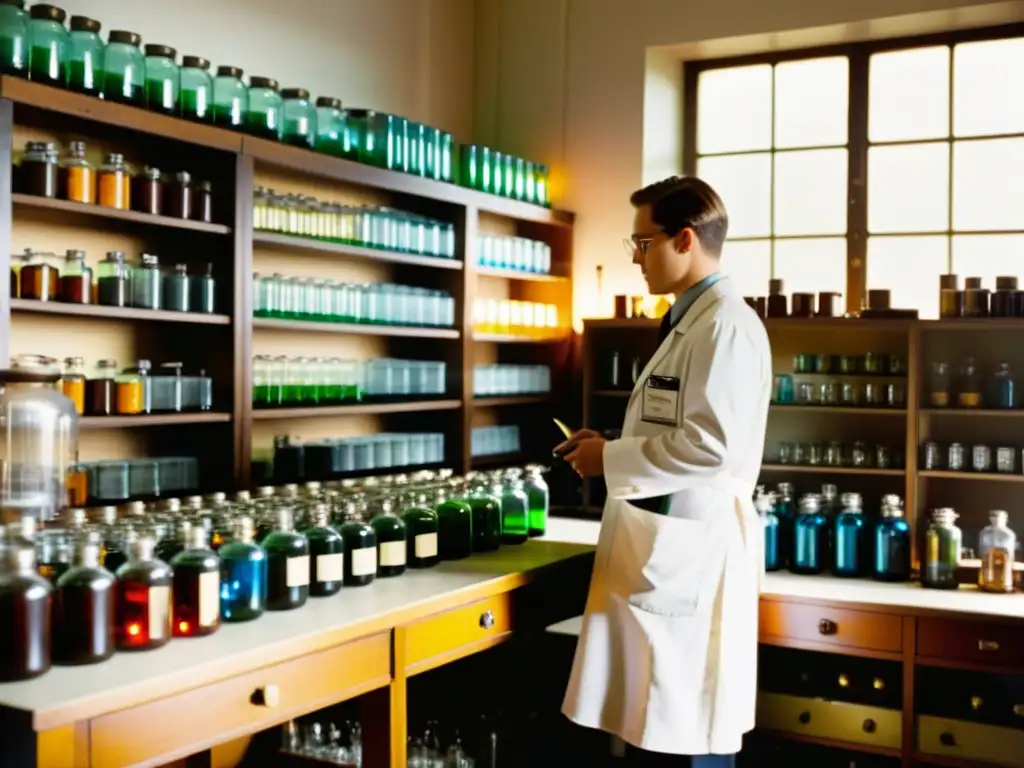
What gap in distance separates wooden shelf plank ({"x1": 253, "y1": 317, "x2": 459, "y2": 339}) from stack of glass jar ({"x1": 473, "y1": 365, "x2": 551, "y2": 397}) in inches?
10.7

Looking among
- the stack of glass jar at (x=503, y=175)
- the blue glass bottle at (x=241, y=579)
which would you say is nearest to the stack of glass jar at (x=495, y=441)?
the stack of glass jar at (x=503, y=175)

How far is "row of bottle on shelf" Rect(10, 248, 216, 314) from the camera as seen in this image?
3.00 meters

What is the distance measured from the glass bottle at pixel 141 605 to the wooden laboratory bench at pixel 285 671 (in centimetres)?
3

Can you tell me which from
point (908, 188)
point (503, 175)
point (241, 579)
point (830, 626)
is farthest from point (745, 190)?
point (241, 579)

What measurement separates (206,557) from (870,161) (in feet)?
12.4

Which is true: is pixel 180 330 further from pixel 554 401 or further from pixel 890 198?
pixel 890 198

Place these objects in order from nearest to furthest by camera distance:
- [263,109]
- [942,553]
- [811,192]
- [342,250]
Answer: [942,553] < [263,109] < [342,250] < [811,192]

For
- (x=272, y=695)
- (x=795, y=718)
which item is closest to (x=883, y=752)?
(x=795, y=718)

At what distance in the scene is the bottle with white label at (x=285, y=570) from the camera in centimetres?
229

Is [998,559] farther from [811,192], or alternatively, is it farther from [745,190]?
[745,190]

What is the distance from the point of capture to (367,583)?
2541 mm

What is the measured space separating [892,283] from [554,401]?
5.20 feet

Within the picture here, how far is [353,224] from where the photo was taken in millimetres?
4078

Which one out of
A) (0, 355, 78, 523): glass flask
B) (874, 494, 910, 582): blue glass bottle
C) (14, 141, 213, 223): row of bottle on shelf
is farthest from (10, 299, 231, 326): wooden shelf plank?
(874, 494, 910, 582): blue glass bottle
